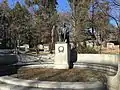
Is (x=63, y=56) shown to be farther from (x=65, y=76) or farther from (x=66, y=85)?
(x=66, y=85)

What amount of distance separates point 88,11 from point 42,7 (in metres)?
16.9

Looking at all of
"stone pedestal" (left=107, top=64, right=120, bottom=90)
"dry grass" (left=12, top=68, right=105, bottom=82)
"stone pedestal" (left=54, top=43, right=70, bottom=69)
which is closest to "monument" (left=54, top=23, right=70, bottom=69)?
"stone pedestal" (left=54, top=43, right=70, bottom=69)

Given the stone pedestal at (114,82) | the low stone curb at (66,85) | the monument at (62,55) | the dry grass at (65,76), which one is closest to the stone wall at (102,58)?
the monument at (62,55)

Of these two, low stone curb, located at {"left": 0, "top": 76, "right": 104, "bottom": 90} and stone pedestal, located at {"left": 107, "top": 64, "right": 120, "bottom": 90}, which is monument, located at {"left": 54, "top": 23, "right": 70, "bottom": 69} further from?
low stone curb, located at {"left": 0, "top": 76, "right": 104, "bottom": 90}

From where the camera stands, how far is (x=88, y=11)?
32844 millimetres

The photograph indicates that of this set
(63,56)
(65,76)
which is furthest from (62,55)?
(65,76)

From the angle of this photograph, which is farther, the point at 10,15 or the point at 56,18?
the point at 10,15

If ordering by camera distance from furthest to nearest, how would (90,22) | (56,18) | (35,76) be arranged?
(56,18) < (90,22) < (35,76)

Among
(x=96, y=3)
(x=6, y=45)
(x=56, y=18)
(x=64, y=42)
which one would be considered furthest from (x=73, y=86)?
(x=6, y=45)

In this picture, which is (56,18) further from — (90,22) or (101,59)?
(101,59)

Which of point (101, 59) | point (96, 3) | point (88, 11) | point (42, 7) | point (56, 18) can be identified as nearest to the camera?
point (101, 59)

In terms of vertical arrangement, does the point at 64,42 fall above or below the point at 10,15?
below

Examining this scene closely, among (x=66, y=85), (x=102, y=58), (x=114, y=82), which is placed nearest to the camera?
(x=66, y=85)

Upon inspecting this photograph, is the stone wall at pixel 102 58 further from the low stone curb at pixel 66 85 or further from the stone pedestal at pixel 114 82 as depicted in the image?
the low stone curb at pixel 66 85
